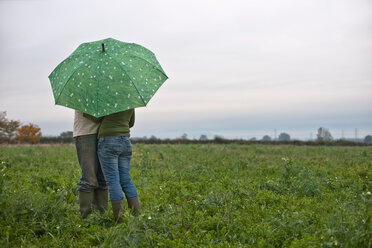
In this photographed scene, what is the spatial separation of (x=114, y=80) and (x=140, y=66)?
0.44 metres

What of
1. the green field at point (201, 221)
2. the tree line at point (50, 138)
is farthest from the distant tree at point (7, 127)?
the green field at point (201, 221)

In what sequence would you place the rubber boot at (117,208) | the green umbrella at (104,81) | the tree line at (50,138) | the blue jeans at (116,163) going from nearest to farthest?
the green umbrella at (104,81), the blue jeans at (116,163), the rubber boot at (117,208), the tree line at (50,138)

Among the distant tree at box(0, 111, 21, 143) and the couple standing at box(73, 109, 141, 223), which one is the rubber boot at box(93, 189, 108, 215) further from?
the distant tree at box(0, 111, 21, 143)

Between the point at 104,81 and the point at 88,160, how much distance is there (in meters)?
1.17

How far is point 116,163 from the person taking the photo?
3.94 metres

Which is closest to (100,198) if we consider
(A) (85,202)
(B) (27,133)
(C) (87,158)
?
(A) (85,202)

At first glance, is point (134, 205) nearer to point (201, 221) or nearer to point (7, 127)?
point (201, 221)

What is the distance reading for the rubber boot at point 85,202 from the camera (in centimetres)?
421

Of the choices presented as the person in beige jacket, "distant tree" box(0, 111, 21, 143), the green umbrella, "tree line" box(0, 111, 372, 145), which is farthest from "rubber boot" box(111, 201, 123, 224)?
"distant tree" box(0, 111, 21, 143)

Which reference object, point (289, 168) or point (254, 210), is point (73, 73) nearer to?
point (254, 210)

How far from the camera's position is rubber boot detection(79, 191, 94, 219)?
421cm

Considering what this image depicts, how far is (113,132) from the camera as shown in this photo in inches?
152

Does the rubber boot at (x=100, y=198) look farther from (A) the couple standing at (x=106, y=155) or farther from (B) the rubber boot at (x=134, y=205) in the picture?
(B) the rubber boot at (x=134, y=205)

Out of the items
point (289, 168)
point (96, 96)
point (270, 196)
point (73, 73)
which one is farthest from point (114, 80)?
point (289, 168)
